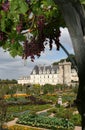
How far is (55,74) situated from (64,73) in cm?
529

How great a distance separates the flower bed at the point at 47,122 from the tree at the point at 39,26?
22219 millimetres

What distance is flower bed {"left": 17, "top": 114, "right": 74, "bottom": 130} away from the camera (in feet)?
84.6

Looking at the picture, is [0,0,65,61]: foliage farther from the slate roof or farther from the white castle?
the slate roof

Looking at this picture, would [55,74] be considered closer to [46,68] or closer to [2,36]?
[46,68]

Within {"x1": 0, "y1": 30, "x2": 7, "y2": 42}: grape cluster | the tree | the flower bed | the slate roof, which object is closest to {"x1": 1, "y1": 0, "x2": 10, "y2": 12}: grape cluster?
the tree

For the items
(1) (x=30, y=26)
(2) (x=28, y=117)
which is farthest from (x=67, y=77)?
(1) (x=30, y=26)

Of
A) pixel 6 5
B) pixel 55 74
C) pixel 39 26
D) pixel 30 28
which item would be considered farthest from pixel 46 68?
pixel 6 5

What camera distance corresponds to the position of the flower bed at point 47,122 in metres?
25.8

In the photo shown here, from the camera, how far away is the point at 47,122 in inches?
1064

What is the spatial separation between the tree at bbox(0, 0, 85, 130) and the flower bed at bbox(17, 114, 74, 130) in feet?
72.9

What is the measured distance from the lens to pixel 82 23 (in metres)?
2.56

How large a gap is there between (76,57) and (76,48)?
7 centimetres

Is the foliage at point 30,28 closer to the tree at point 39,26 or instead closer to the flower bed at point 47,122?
the tree at point 39,26

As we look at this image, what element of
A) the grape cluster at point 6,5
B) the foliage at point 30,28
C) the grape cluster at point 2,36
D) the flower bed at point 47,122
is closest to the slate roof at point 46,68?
the flower bed at point 47,122
